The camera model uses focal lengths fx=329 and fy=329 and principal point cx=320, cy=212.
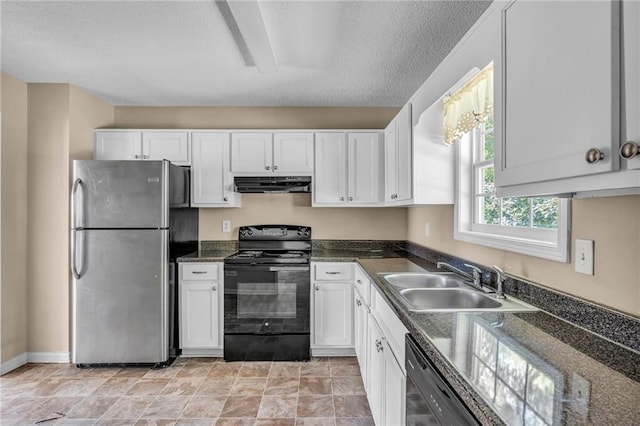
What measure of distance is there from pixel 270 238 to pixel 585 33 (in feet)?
9.72

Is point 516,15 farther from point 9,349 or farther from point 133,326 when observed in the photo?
point 9,349

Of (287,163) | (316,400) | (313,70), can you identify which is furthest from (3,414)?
(313,70)

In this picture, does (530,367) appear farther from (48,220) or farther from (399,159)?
(48,220)

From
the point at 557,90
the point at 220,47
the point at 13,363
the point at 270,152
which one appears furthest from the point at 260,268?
the point at 557,90

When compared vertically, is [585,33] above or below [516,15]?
below

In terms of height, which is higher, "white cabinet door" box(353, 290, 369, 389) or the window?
the window

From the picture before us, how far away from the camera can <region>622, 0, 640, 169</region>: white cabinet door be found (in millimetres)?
609

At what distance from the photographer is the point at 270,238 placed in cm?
339

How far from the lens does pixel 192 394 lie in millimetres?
2348

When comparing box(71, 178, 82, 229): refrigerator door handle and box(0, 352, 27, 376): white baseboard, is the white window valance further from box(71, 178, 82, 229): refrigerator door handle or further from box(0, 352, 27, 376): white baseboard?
box(0, 352, 27, 376): white baseboard

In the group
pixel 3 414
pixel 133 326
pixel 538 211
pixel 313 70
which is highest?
pixel 313 70

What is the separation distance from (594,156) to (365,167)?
99.3 inches

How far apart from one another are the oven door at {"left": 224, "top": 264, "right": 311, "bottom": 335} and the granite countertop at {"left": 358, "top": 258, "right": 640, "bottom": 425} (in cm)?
166

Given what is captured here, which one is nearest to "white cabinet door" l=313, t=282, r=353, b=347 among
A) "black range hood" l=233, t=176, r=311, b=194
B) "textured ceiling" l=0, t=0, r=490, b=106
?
"black range hood" l=233, t=176, r=311, b=194
